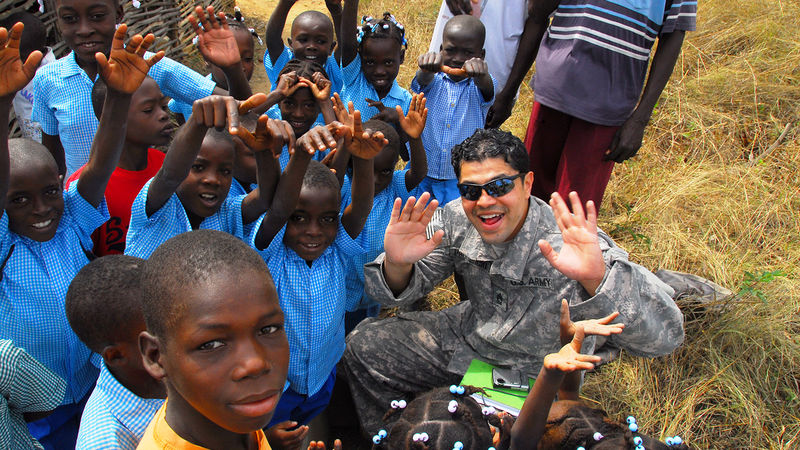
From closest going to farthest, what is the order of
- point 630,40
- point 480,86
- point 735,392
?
point 735,392
point 630,40
point 480,86

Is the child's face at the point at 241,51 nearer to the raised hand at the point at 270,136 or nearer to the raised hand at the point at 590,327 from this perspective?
the raised hand at the point at 270,136

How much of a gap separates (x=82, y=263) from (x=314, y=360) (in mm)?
1072

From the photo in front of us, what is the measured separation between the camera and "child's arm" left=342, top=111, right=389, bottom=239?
2727 mm

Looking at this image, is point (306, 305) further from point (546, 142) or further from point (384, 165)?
point (546, 142)

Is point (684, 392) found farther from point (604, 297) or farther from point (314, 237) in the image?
point (314, 237)

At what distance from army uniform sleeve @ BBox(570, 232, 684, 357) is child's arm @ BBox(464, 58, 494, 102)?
164cm

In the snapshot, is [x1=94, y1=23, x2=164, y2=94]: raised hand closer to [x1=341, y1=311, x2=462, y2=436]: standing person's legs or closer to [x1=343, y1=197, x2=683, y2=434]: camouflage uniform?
[x1=343, y1=197, x2=683, y2=434]: camouflage uniform

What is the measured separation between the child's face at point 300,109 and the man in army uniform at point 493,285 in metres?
1.14

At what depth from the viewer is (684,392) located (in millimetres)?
3256

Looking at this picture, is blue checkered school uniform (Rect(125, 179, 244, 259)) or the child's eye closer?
the child's eye

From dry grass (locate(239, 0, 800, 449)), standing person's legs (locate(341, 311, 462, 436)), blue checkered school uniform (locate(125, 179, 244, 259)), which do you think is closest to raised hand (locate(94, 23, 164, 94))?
blue checkered school uniform (locate(125, 179, 244, 259))

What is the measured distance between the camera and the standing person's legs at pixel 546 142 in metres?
3.93

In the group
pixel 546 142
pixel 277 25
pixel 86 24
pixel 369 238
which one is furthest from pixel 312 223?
pixel 277 25

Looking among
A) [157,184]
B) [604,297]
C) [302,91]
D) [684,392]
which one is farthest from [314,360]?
[684,392]
